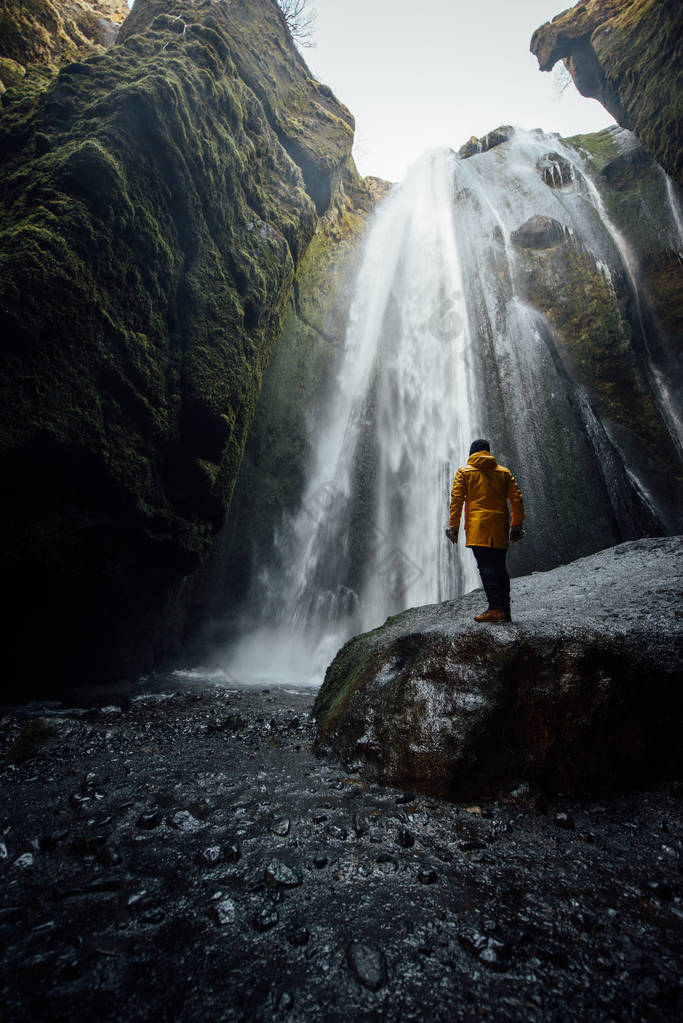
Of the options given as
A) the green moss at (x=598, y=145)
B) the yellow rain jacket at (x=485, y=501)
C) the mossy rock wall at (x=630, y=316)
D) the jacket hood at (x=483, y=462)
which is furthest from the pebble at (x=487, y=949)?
the green moss at (x=598, y=145)

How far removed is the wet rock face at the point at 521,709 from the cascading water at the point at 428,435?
260 inches

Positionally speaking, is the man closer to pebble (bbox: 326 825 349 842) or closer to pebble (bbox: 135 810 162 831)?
pebble (bbox: 326 825 349 842)

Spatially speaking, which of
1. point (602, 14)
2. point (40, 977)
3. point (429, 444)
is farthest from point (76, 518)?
point (602, 14)

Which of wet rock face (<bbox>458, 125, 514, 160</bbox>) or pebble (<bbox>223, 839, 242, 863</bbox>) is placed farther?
wet rock face (<bbox>458, 125, 514, 160</bbox>)

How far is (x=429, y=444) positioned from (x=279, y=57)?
1290cm

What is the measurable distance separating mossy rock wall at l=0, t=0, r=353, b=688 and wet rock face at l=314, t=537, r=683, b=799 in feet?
13.5

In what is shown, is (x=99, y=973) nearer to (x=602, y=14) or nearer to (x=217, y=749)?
(x=217, y=749)

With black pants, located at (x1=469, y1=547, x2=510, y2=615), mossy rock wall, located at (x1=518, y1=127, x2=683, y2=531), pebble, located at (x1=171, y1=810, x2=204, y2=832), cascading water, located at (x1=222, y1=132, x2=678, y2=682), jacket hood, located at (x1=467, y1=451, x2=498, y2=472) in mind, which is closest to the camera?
pebble, located at (x1=171, y1=810, x2=204, y2=832)

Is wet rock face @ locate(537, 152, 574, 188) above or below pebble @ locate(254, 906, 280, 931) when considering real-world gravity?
above

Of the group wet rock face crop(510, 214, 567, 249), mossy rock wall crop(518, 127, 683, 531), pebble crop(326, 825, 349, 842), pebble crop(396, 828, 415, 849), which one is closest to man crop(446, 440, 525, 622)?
pebble crop(396, 828, 415, 849)

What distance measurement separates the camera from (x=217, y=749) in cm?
396

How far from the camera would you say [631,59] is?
1269cm

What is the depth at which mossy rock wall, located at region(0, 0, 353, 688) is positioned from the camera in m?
4.71

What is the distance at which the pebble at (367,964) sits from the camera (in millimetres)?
1484
